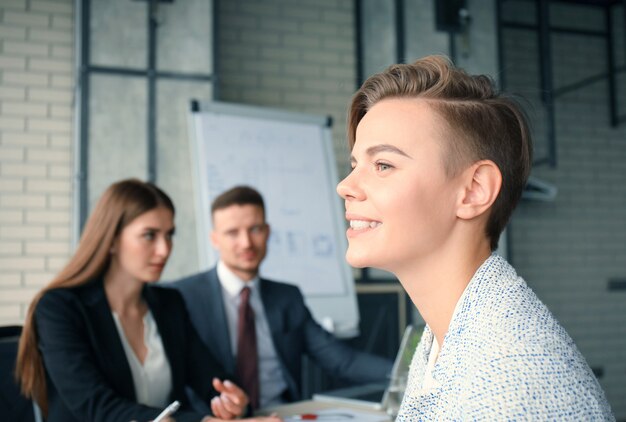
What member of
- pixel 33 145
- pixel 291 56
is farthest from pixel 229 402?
pixel 291 56

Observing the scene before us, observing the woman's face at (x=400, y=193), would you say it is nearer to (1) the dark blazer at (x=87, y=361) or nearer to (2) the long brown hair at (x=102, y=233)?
(1) the dark blazer at (x=87, y=361)

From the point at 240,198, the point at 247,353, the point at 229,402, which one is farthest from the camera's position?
the point at 240,198

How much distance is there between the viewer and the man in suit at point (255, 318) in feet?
9.34

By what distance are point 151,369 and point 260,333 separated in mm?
742

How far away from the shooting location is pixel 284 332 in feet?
9.78

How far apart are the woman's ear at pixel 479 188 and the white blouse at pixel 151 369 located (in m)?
1.45

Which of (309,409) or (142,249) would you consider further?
(142,249)

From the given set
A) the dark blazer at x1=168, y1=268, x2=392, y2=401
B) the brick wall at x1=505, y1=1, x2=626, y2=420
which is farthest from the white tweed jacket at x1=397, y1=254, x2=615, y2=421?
the brick wall at x1=505, y1=1, x2=626, y2=420

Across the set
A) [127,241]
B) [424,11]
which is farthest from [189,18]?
[127,241]

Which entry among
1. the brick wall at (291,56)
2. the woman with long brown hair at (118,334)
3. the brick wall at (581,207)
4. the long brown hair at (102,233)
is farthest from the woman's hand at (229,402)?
the brick wall at (581,207)

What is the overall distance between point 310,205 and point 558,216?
8.45 feet

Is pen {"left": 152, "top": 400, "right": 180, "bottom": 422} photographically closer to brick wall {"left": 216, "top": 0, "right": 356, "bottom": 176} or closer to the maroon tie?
the maroon tie

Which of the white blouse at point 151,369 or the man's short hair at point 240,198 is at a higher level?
the man's short hair at point 240,198

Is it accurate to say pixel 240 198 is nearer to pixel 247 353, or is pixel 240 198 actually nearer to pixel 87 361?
pixel 247 353
